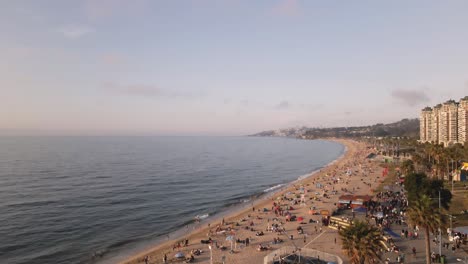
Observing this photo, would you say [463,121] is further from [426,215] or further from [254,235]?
[426,215]

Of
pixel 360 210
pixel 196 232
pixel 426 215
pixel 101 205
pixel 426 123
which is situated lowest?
pixel 196 232

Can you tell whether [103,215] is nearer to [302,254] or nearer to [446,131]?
[302,254]

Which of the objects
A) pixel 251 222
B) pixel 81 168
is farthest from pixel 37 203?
pixel 81 168

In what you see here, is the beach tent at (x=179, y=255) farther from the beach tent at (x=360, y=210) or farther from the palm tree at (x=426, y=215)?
the beach tent at (x=360, y=210)

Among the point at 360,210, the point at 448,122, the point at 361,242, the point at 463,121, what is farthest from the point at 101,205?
the point at 448,122

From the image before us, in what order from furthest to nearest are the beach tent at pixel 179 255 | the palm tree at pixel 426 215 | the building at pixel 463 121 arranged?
the building at pixel 463 121 < the beach tent at pixel 179 255 < the palm tree at pixel 426 215

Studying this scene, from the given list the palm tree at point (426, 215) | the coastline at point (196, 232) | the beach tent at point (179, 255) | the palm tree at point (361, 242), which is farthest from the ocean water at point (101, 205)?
the palm tree at point (426, 215)
